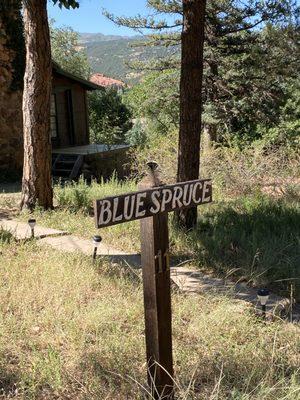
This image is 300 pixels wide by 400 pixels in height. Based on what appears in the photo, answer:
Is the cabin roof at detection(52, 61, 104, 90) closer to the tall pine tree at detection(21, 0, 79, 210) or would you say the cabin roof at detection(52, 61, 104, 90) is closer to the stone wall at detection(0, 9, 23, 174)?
the stone wall at detection(0, 9, 23, 174)

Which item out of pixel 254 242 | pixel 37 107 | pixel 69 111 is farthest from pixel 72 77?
pixel 254 242

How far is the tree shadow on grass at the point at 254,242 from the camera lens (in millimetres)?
5316

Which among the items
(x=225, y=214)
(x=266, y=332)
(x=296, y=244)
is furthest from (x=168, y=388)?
(x=225, y=214)

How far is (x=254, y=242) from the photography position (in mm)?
6074

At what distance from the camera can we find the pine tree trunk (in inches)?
327

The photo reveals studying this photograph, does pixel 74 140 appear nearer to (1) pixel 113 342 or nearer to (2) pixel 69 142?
(2) pixel 69 142

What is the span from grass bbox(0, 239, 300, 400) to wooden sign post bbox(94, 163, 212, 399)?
0.18m

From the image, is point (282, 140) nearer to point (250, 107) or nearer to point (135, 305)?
point (250, 107)

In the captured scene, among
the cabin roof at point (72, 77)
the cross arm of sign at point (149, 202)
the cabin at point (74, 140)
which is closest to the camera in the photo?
the cross arm of sign at point (149, 202)

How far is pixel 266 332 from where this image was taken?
3.96m

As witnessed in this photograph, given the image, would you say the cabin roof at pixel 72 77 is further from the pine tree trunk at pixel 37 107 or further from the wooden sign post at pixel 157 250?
the wooden sign post at pixel 157 250

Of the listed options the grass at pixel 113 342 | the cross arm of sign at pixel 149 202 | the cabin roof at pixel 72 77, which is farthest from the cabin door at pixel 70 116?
the cross arm of sign at pixel 149 202

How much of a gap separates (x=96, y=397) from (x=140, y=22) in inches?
603

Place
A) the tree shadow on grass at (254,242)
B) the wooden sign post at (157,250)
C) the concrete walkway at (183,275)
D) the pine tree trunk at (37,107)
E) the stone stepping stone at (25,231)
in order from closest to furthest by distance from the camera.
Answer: the wooden sign post at (157,250), the concrete walkway at (183,275), the tree shadow on grass at (254,242), the stone stepping stone at (25,231), the pine tree trunk at (37,107)
